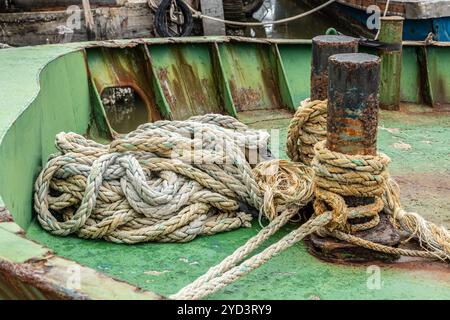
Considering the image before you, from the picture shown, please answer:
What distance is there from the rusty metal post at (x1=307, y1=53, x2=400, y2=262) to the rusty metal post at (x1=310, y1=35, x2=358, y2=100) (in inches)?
20.1

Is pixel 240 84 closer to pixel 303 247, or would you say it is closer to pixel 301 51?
pixel 301 51

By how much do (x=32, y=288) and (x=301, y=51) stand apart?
4.35m

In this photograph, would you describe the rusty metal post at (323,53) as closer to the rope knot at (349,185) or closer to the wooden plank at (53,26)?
the rope knot at (349,185)

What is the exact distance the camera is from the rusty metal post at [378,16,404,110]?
216 inches

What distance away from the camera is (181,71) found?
574 centimetres

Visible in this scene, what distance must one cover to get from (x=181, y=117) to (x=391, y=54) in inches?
70.9

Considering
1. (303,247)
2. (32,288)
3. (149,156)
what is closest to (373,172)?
(303,247)

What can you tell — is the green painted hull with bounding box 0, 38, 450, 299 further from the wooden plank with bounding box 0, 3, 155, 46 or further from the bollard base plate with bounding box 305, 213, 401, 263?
the wooden plank with bounding box 0, 3, 155, 46

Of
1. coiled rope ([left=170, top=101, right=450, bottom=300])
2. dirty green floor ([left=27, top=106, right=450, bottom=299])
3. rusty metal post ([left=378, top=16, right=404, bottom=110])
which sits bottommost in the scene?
dirty green floor ([left=27, top=106, right=450, bottom=299])

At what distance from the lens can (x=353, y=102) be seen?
2994 millimetres

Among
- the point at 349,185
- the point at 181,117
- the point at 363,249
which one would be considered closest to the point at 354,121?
the point at 349,185

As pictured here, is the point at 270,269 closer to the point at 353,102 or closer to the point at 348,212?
the point at 348,212

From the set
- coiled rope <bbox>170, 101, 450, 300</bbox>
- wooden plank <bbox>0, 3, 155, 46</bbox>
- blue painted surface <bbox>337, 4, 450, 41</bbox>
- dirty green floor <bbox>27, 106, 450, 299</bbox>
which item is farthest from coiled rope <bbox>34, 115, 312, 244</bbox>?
blue painted surface <bbox>337, 4, 450, 41</bbox>

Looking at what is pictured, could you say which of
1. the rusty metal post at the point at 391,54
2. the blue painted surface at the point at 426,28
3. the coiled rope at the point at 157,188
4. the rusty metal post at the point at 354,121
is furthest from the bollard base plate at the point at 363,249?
the blue painted surface at the point at 426,28
